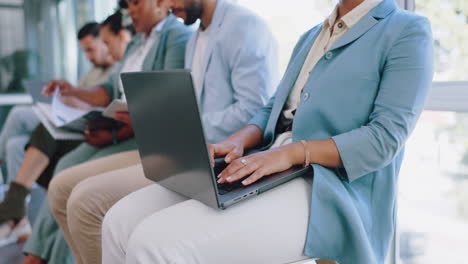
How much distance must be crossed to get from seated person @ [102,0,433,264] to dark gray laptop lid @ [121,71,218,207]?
0.06m

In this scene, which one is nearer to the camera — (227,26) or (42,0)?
(227,26)

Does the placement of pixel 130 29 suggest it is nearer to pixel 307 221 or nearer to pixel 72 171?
pixel 72 171

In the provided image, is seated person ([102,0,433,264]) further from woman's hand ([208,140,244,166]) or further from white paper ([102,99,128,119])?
white paper ([102,99,128,119])

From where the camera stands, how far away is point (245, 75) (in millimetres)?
1335

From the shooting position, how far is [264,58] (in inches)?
53.9

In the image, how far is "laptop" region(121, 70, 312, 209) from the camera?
725 millimetres

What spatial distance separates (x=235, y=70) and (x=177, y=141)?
608mm

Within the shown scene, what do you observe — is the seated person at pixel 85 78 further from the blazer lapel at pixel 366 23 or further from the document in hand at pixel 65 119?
the blazer lapel at pixel 366 23

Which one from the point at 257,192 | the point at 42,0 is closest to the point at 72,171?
the point at 257,192

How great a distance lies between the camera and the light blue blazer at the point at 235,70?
1.34 meters

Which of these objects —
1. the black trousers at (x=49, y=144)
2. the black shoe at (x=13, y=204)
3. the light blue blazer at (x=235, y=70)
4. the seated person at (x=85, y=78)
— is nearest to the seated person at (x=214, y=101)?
the light blue blazer at (x=235, y=70)

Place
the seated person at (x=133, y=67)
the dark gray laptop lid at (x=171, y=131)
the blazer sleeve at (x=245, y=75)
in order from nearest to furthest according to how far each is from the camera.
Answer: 1. the dark gray laptop lid at (x=171, y=131)
2. the blazer sleeve at (x=245, y=75)
3. the seated person at (x=133, y=67)

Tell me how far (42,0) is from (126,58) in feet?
10.0

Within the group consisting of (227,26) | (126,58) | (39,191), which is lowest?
(39,191)
